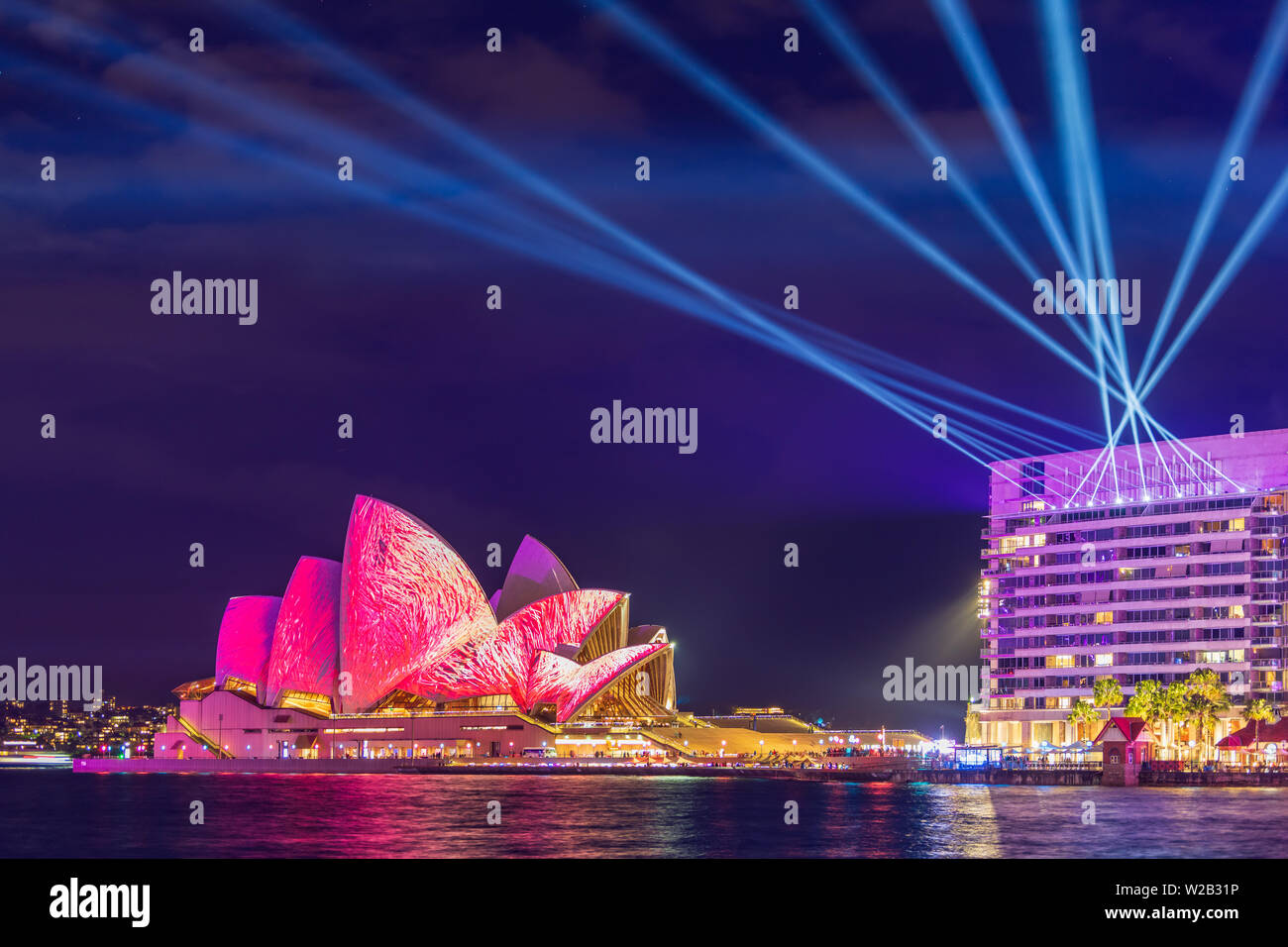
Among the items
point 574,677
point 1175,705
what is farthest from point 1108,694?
point 574,677

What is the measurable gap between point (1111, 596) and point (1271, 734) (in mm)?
44069

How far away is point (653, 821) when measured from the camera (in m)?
72.4

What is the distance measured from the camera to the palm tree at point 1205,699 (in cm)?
11881

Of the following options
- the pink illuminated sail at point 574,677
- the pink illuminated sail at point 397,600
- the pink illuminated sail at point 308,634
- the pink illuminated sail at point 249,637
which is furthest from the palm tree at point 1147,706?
the pink illuminated sail at point 249,637

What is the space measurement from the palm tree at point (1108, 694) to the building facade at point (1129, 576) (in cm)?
358

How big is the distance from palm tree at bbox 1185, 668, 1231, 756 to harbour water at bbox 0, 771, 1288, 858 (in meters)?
18.3

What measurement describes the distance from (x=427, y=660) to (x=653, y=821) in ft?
228

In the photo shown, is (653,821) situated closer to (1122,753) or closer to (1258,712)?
(1122,753)

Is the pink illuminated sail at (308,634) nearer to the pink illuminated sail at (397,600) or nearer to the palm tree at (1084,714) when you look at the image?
the pink illuminated sail at (397,600)

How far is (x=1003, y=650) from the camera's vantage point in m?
156

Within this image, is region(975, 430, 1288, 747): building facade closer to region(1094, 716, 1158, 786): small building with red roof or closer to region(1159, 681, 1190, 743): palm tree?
region(1159, 681, 1190, 743): palm tree

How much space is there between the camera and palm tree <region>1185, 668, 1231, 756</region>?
119 m

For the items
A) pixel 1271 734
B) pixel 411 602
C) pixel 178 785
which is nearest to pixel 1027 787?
pixel 1271 734
